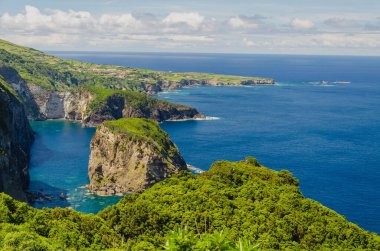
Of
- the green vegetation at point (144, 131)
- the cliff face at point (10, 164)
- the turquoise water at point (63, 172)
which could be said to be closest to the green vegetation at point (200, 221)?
the cliff face at point (10, 164)

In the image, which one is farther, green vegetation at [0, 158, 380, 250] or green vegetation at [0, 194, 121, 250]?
green vegetation at [0, 158, 380, 250]

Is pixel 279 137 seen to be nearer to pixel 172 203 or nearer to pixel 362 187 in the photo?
pixel 362 187

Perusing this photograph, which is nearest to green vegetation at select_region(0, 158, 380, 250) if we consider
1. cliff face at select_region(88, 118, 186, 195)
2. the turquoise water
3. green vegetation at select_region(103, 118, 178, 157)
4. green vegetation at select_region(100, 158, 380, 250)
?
green vegetation at select_region(100, 158, 380, 250)

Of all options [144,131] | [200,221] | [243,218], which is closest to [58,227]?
[200,221]

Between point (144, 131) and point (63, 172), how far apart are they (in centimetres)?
3096

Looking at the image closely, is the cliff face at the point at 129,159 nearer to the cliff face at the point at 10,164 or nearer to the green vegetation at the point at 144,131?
the green vegetation at the point at 144,131

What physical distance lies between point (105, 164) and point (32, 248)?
9301 centimetres

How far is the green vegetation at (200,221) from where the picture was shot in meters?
57.5

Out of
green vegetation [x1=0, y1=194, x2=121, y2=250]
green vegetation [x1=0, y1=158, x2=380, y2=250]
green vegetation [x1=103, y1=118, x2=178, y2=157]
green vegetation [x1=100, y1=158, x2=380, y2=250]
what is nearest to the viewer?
green vegetation [x1=0, y1=194, x2=121, y2=250]

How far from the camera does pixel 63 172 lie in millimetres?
143000

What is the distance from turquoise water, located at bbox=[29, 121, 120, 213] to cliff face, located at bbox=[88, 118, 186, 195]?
5.66 meters

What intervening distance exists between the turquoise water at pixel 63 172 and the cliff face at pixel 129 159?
18.6ft

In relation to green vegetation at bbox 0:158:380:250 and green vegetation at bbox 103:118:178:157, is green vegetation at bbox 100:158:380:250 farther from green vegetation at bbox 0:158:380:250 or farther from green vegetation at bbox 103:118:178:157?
green vegetation at bbox 103:118:178:157

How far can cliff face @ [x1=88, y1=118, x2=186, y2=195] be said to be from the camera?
12812 centimetres
